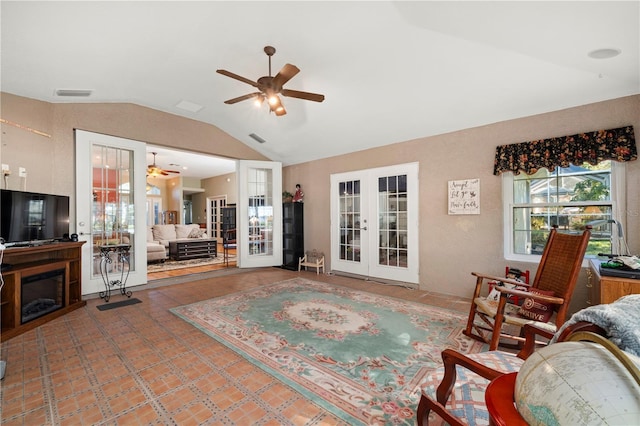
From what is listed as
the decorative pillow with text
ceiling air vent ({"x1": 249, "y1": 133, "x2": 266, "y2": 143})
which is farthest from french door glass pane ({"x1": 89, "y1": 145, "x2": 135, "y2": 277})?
the decorative pillow with text

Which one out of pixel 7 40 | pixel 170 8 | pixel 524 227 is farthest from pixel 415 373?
pixel 7 40

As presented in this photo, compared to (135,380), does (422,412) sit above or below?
above

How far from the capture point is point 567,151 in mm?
3084

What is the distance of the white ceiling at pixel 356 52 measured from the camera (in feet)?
7.39

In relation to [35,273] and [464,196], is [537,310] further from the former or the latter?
[35,273]

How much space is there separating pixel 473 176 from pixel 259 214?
417 centimetres

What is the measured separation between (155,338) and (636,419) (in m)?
3.12

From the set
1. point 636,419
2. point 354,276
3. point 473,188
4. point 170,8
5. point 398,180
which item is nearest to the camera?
point 636,419

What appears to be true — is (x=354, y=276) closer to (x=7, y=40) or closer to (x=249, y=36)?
(x=249, y=36)

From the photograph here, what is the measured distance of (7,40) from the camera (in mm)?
2516

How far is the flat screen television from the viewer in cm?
282

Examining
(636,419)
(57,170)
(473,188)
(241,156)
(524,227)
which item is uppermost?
(241,156)

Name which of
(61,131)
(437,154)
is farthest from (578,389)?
(61,131)

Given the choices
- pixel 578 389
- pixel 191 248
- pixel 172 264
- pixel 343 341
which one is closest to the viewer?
pixel 578 389
